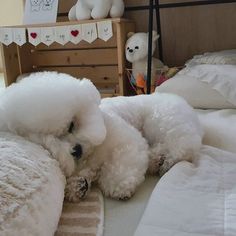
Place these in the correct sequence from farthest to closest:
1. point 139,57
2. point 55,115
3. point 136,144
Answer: point 139,57, point 136,144, point 55,115

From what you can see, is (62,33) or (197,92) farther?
(62,33)

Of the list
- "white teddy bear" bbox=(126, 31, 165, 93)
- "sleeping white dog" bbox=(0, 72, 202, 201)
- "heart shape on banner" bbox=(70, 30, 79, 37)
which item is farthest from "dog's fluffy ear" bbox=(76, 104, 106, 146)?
"heart shape on banner" bbox=(70, 30, 79, 37)

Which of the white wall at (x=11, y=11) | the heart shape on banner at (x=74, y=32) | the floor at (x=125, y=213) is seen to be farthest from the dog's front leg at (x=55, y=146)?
the white wall at (x=11, y=11)

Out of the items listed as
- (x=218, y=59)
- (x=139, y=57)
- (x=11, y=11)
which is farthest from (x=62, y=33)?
(x=11, y=11)

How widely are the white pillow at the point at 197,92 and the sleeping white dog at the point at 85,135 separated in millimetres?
400

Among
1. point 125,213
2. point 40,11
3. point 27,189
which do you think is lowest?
point 125,213

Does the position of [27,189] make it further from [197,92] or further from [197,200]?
[197,92]

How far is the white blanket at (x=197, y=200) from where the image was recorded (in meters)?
0.53

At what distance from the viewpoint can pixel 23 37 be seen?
1965 millimetres

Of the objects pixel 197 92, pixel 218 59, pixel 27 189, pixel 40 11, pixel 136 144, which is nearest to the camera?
pixel 27 189

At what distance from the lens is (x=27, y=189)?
51 cm

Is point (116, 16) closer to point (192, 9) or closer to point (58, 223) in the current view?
point (192, 9)

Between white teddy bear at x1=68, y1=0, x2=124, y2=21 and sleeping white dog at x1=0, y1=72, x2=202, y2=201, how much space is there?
1.13 meters

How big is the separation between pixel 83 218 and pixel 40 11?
1.72 metres
